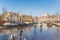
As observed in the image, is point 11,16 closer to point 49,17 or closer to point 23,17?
point 23,17

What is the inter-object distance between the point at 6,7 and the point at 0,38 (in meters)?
0.38

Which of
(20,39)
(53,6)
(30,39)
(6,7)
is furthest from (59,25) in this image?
(6,7)

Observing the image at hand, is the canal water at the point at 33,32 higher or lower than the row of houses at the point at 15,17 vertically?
lower

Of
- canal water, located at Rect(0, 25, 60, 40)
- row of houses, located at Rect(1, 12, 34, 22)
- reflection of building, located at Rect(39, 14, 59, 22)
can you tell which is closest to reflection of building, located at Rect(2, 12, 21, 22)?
row of houses, located at Rect(1, 12, 34, 22)

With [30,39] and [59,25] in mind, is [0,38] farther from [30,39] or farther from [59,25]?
[59,25]

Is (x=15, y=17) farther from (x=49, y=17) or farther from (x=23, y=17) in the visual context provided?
(x=49, y=17)

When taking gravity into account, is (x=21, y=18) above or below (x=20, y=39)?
above

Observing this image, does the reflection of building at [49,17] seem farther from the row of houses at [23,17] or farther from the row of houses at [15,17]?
the row of houses at [15,17]

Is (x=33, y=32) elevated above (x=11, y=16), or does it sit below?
below

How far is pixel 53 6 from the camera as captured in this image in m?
1.46

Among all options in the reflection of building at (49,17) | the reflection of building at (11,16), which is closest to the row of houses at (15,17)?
the reflection of building at (11,16)

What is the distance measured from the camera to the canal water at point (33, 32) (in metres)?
1.41

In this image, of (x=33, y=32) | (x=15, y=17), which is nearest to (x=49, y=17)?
(x=33, y=32)

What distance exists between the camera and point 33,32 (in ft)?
4.69
